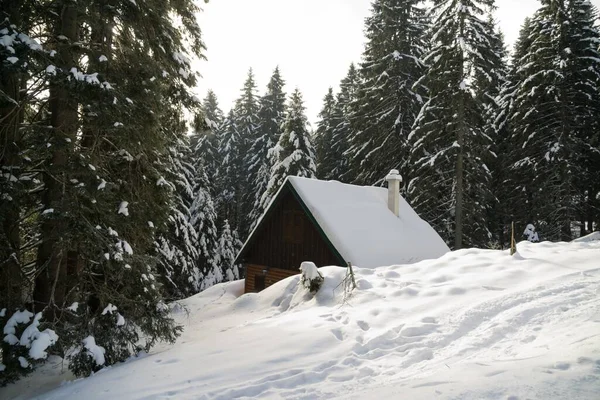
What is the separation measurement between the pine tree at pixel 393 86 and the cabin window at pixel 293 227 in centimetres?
1050

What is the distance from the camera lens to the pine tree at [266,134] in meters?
31.8

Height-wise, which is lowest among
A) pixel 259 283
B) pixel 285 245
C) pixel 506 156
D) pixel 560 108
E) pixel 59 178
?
pixel 259 283

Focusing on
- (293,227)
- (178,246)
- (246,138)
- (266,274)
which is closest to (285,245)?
(293,227)

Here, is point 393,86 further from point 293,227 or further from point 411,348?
point 411,348

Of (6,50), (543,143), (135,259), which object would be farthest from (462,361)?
(543,143)

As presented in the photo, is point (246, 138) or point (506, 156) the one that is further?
point (246, 138)

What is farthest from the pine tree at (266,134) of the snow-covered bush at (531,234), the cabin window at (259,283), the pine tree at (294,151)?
the snow-covered bush at (531,234)

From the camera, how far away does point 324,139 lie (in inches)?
1335

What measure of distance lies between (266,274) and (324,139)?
64.5 feet

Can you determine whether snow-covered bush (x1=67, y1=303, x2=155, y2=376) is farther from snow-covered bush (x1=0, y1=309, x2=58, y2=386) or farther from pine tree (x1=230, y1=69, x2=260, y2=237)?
pine tree (x1=230, y1=69, x2=260, y2=237)

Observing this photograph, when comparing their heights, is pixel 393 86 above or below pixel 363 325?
above

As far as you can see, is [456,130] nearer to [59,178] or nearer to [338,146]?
[338,146]

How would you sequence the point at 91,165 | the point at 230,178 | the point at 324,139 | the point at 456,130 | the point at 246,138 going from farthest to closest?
the point at 246,138 → the point at 230,178 → the point at 324,139 → the point at 456,130 → the point at 91,165

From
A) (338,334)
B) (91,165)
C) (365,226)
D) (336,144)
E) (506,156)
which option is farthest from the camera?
(336,144)
